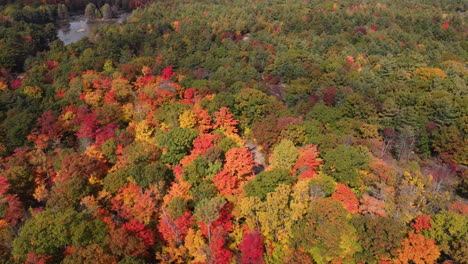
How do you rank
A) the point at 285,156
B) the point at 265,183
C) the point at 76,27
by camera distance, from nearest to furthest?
the point at 265,183, the point at 285,156, the point at 76,27

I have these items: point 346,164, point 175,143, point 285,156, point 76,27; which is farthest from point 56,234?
point 76,27

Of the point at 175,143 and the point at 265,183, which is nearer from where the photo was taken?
the point at 265,183

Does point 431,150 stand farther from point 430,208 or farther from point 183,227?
point 183,227

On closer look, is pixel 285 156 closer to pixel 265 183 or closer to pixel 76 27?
pixel 265 183

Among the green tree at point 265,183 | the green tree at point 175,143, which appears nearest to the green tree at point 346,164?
the green tree at point 265,183

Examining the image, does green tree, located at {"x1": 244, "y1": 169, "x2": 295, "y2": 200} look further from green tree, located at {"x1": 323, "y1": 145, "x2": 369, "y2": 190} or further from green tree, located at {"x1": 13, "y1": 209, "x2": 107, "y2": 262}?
green tree, located at {"x1": 13, "y1": 209, "x2": 107, "y2": 262}

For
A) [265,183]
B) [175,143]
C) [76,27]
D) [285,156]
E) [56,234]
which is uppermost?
[265,183]

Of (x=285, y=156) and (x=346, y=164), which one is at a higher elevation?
(x=346, y=164)
